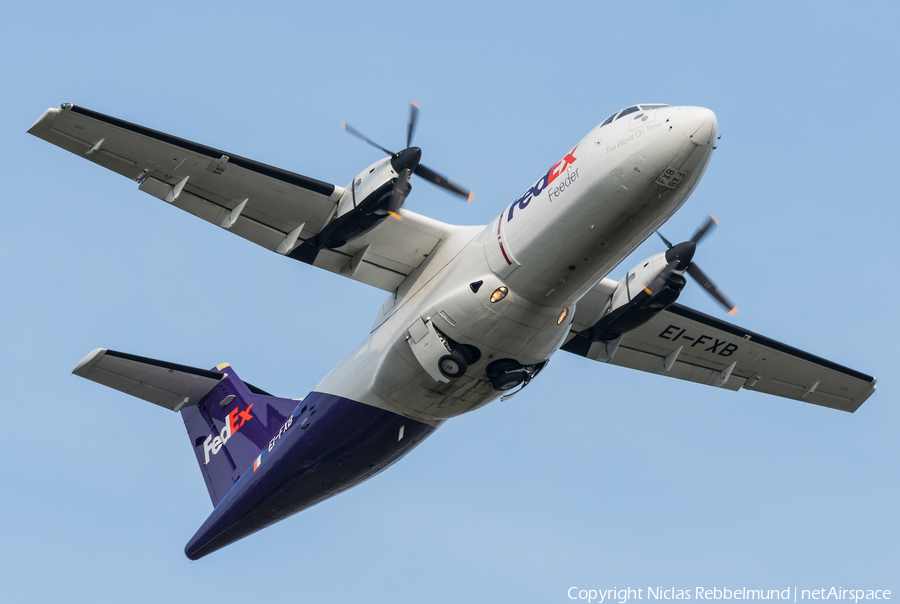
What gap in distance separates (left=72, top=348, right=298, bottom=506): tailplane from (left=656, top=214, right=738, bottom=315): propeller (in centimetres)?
811

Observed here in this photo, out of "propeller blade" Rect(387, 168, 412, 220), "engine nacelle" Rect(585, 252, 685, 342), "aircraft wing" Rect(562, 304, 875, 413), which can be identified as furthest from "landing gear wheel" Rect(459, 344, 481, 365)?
"aircraft wing" Rect(562, 304, 875, 413)

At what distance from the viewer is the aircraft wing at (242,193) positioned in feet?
50.6

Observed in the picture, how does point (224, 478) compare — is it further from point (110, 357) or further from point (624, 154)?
point (624, 154)

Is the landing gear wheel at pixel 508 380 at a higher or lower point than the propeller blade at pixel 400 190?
lower

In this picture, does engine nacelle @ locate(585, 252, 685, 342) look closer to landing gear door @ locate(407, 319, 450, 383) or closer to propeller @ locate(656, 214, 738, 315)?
propeller @ locate(656, 214, 738, 315)

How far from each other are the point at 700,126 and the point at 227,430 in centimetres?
1239

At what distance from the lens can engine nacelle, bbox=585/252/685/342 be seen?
1664cm

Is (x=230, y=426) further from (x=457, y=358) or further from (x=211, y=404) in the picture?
(x=457, y=358)

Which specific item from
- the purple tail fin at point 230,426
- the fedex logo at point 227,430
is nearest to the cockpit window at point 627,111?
the purple tail fin at point 230,426

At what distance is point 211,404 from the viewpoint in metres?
21.3

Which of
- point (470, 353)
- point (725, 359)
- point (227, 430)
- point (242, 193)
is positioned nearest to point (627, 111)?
point (470, 353)


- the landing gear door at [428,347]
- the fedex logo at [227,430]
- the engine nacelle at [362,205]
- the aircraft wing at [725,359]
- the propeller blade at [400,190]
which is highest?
the fedex logo at [227,430]

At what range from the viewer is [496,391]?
16.5 m

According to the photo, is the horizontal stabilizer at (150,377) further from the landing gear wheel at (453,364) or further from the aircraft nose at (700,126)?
the aircraft nose at (700,126)
